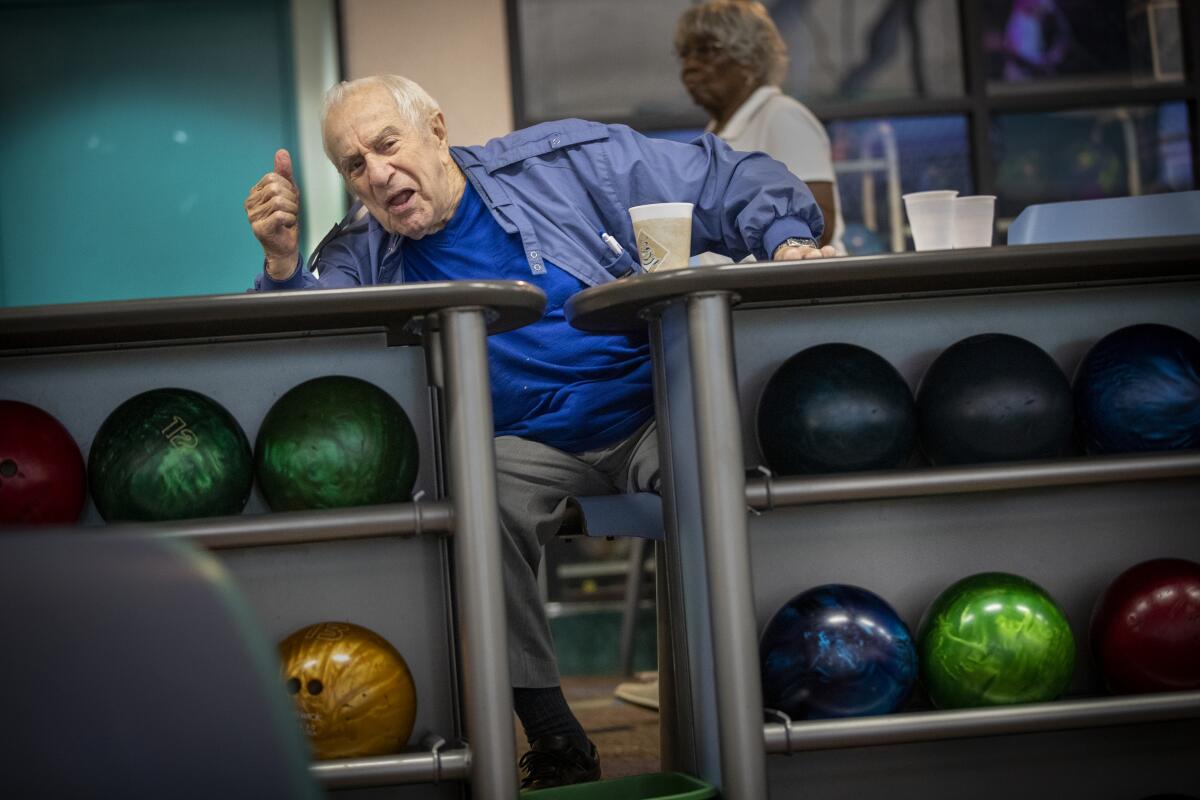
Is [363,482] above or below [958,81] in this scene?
below

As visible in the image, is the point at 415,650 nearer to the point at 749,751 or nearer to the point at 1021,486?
the point at 749,751

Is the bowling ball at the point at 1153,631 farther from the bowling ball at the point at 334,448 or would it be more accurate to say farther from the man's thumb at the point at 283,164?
the man's thumb at the point at 283,164

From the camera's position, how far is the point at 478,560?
1.74m

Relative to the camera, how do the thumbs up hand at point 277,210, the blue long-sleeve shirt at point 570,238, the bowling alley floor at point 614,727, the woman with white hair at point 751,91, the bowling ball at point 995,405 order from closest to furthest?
the bowling ball at point 995,405, the thumbs up hand at point 277,210, the blue long-sleeve shirt at point 570,238, the bowling alley floor at point 614,727, the woman with white hair at point 751,91

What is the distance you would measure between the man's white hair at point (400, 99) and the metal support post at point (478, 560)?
709 mm

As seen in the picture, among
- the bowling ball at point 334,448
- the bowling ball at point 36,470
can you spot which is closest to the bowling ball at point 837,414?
the bowling ball at point 334,448

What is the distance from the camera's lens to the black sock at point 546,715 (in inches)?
86.0

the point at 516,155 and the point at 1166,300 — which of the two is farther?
the point at 516,155

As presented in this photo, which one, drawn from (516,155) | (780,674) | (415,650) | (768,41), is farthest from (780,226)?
(768,41)

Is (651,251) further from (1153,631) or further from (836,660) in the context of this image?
(1153,631)

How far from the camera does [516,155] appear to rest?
2.42 meters

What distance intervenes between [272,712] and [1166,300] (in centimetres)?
195

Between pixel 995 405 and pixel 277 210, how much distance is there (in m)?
1.11

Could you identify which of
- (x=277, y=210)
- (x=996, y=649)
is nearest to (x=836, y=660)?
(x=996, y=649)
